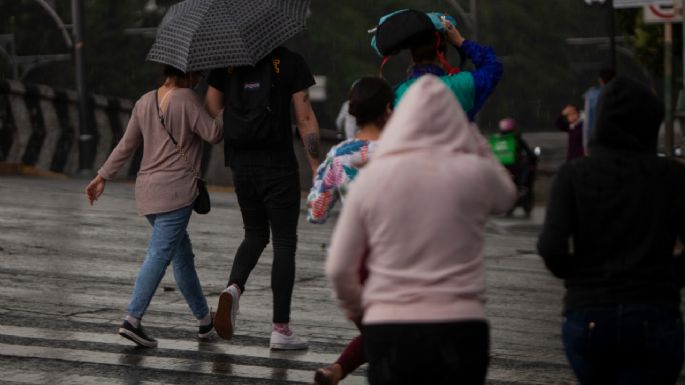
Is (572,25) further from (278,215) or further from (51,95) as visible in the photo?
(278,215)

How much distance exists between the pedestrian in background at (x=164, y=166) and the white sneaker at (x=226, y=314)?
0.41 meters

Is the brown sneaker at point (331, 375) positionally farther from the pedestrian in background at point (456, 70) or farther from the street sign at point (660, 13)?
the street sign at point (660, 13)

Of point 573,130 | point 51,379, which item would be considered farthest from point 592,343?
point 573,130

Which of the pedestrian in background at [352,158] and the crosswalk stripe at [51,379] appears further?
the crosswalk stripe at [51,379]

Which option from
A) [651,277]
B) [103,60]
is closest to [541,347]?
[651,277]

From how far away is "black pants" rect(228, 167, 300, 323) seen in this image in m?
8.38

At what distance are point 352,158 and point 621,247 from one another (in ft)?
5.93

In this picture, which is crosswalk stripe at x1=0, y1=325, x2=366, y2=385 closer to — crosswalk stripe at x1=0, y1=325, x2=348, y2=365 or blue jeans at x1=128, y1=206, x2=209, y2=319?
crosswalk stripe at x1=0, y1=325, x2=348, y2=365

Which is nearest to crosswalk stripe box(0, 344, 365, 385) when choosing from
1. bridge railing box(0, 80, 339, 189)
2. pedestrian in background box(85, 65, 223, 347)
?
pedestrian in background box(85, 65, 223, 347)

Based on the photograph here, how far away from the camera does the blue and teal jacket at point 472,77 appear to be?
22.9 ft

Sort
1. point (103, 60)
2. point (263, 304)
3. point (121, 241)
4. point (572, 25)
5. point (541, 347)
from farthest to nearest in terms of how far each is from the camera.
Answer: point (572, 25) < point (103, 60) < point (121, 241) < point (263, 304) < point (541, 347)

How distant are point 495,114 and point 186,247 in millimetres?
74518

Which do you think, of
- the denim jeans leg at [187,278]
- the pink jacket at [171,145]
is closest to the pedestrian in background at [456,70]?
the pink jacket at [171,145]

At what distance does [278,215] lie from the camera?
331 inches
